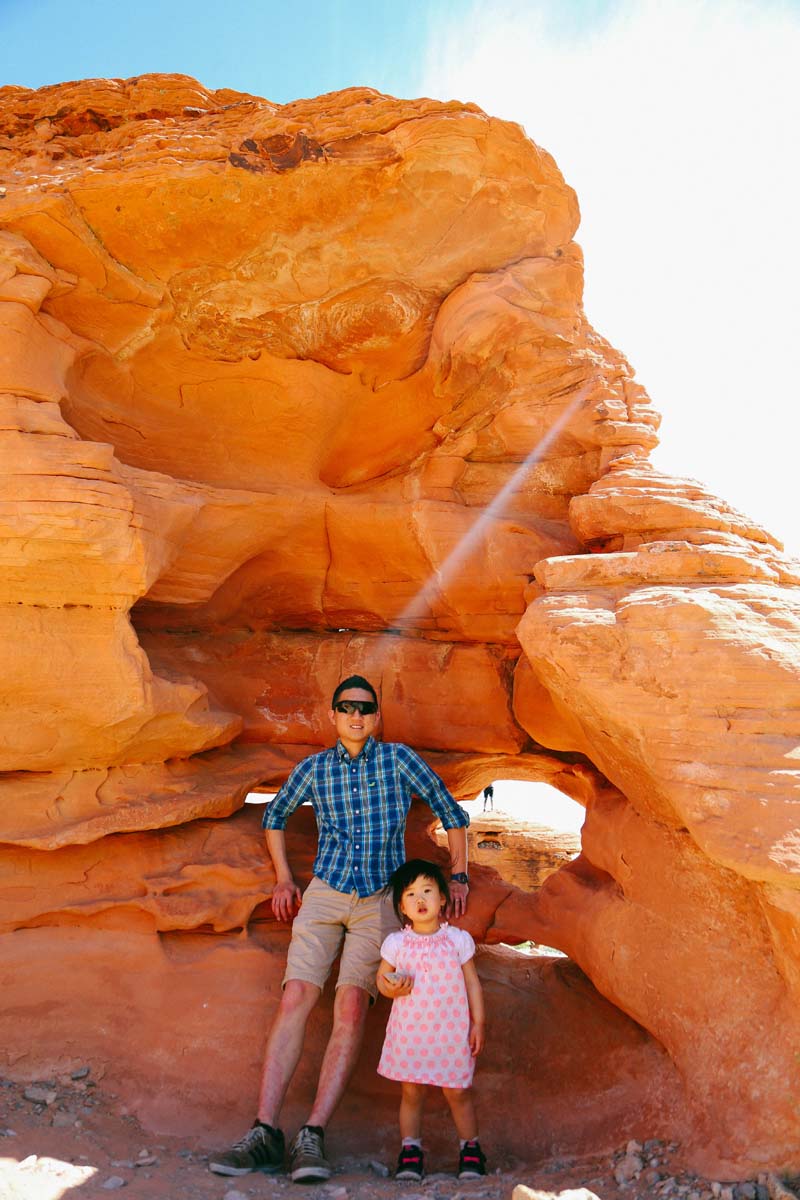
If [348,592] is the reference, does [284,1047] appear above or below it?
below

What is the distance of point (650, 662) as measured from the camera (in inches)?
137

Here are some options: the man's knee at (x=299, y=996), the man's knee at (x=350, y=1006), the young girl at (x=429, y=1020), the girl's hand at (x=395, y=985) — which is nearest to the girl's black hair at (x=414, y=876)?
the young girl at (x=429, y=1020)

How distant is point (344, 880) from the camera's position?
Answer: 13.3 feet

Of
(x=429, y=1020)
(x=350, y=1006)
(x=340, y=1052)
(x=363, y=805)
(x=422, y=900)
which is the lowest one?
(x=340, y=1052)

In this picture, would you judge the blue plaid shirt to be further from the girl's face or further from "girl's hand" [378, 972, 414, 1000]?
"girl's hand" [378, 972, 414, 1000]

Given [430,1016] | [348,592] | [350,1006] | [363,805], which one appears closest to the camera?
[430,1016]

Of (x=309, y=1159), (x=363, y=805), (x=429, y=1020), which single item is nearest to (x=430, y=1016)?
(x=429, y=1020)

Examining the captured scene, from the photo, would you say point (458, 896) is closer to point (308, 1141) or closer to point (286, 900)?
point (286, 900)

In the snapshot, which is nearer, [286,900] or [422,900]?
[422,900]

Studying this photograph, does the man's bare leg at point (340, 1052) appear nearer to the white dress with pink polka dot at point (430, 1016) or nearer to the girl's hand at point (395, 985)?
the white dress with pink polka dot at point (430, 1016)

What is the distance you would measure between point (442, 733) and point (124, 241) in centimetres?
351

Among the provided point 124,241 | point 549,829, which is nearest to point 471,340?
point 124,241

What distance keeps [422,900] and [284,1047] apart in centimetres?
87

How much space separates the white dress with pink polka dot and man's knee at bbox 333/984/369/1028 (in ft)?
0.92
